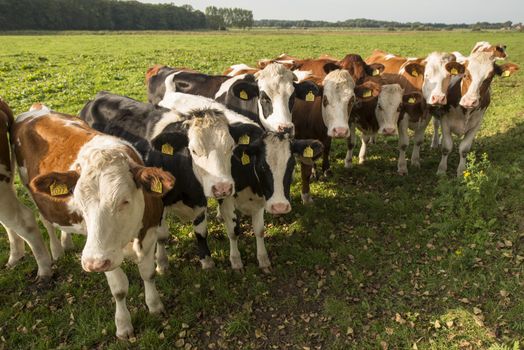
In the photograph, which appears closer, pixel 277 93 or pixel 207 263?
pixel 207 263

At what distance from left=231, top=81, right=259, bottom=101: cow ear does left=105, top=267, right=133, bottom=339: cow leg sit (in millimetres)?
3428

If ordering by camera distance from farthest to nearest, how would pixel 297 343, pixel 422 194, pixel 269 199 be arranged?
pixel 422 194 < pixel 269 199 < pixel 297 343

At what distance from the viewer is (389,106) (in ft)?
24.0

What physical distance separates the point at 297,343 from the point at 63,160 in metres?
3.19

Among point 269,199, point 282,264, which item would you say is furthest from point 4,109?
point 282,264

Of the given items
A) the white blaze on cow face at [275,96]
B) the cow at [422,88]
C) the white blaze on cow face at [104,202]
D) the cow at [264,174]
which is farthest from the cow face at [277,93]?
the white blaze on cow face at [104,202]

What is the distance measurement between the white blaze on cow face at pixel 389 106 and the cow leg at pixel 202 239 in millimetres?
3985

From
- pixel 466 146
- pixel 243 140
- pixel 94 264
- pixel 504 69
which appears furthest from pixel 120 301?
pixel 504 69

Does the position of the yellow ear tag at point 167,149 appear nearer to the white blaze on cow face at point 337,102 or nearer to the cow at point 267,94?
the cow at point 267,94

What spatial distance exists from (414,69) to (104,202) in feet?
23.6

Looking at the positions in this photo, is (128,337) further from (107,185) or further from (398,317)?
(398,317)

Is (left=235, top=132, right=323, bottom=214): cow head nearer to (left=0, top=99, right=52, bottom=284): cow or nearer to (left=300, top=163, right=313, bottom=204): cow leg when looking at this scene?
(left=300, top=163, right=313, bottom=204): cow leg

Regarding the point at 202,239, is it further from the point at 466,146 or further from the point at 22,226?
the point at 466,146

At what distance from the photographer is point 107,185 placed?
3.28 metres
